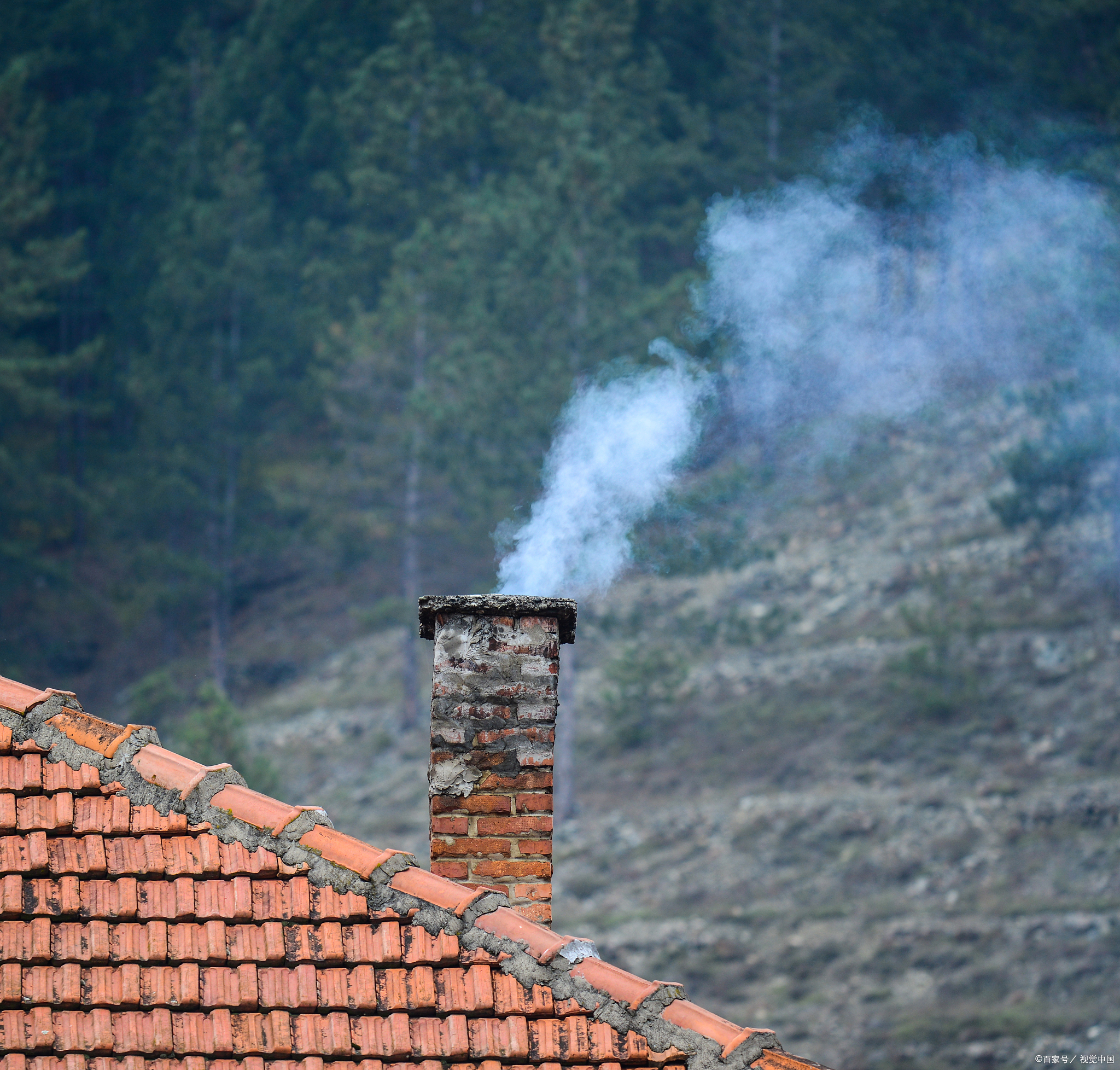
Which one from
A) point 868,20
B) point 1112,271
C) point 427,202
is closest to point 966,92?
point 868,20

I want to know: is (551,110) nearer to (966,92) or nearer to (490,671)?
(966,92)

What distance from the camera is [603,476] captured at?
11.4 m

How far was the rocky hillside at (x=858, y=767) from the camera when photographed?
1823 centimetres

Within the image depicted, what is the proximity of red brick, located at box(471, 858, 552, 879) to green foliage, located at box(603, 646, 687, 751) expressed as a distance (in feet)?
69.9

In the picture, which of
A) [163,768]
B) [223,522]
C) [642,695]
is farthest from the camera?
[223,522]

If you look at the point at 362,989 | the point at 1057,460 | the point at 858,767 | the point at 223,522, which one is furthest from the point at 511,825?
the point at 223,522

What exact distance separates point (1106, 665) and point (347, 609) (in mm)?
20147

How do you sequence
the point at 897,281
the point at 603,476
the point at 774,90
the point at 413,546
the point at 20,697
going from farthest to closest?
the point at 897,281
the point at 774,90
the point at 413,546
the point at 603,476
the point at 20,697

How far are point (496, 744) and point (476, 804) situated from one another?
Answer: 22cm

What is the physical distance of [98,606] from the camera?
34.1 metres

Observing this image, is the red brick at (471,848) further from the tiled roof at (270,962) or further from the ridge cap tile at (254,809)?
the ridge cap tile at (254,809)

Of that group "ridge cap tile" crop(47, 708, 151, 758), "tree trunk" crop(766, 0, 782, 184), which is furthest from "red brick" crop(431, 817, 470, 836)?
"tree trunk" crop(766, 0, 782, 184)

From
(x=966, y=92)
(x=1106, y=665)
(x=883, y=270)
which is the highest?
(x=966, y=92)

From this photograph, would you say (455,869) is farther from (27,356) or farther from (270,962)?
(27,356)
